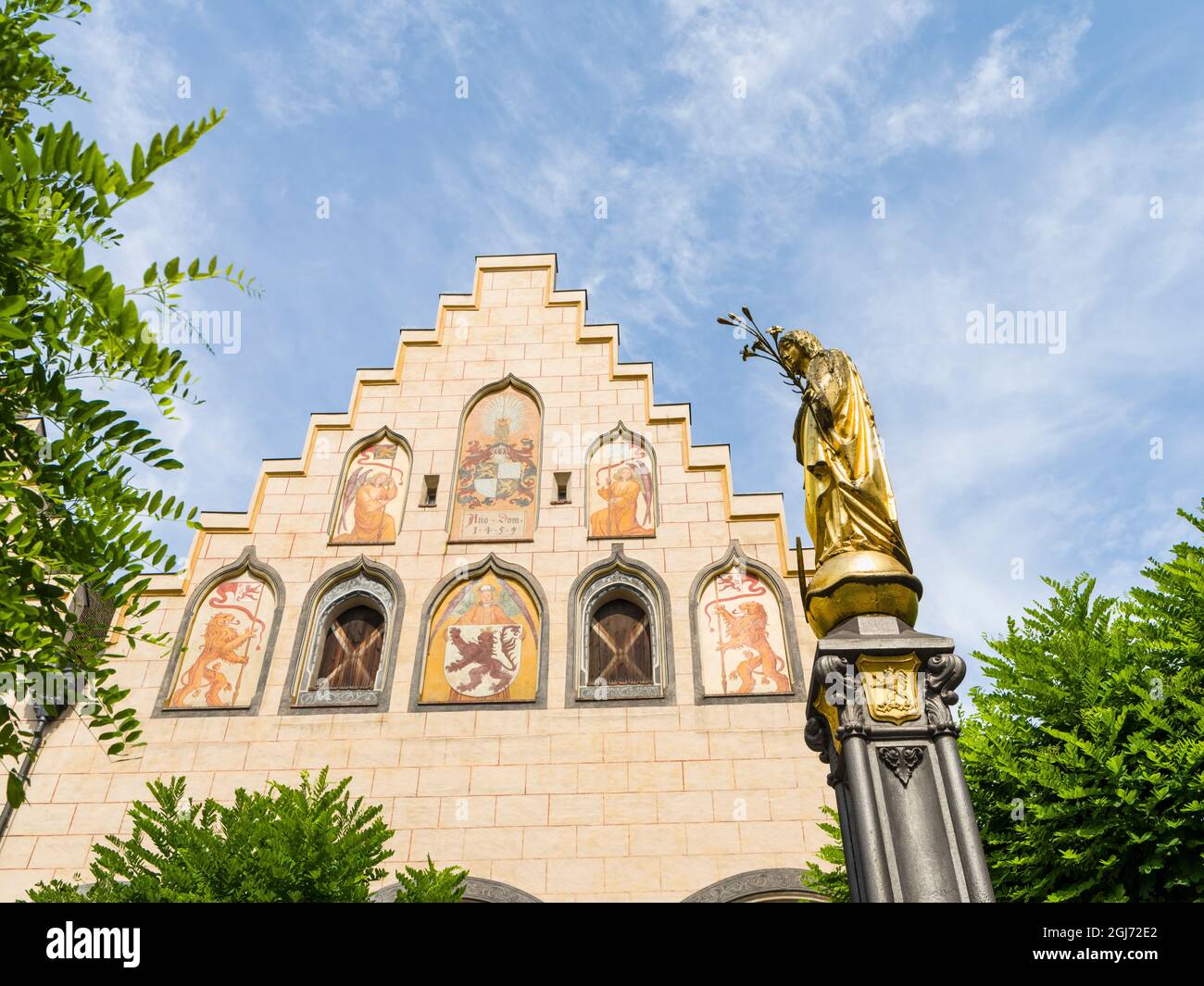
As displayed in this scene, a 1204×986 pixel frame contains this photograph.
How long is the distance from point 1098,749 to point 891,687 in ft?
7.78

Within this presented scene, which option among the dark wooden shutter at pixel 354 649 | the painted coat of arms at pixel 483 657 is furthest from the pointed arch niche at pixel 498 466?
the dark wooden shutter at pixel 354 649

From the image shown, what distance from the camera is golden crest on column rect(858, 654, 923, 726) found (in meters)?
5.03

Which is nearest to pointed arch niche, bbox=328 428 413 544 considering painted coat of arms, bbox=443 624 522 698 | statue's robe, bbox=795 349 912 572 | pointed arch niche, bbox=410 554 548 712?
pointed arch niche, bbox=410 554 548 712

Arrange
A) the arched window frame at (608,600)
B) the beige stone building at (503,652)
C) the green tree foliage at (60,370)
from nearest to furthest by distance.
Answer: the green tree foliage at (60,370), the beige stone building at (503,652), the arched window frame at (608,600)

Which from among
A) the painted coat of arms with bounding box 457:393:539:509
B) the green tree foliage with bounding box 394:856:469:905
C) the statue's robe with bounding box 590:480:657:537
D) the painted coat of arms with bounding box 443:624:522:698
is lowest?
the green tree foliage with bounding box 394:856:469:905

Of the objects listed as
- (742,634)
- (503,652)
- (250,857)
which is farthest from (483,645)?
(250,857)

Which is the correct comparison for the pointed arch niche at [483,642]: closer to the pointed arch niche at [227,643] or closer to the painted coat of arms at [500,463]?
the painted coat of arms at [500,463]

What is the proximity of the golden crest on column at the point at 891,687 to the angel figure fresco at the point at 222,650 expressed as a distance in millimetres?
9123

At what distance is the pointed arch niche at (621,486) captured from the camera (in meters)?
13.1

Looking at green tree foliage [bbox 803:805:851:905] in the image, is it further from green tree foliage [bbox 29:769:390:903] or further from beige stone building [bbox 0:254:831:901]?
green tree foliage [bbox 29:769:390:903]

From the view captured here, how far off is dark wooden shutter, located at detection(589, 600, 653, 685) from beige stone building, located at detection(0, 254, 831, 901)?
37mm
